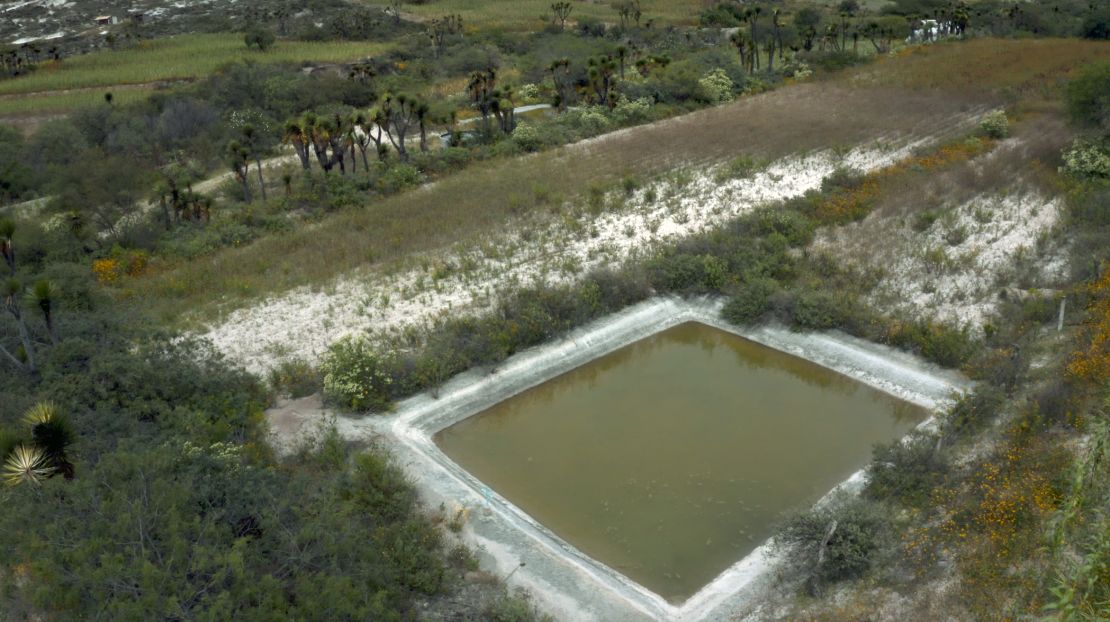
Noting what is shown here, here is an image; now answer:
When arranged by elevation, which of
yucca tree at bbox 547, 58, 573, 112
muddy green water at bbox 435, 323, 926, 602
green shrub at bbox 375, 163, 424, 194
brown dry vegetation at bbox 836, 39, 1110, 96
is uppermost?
yucca tree at bbox 547, 58, 573, 112

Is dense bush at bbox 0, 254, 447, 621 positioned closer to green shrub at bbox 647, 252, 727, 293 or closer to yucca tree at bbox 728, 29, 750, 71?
green shrub at bbox 647, 252, 727, 293

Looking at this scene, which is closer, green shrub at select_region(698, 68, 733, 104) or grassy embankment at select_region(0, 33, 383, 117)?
green shrub at select_region(698, 68, 733, 104)

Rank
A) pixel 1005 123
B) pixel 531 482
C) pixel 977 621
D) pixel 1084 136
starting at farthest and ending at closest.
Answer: pixel 1005 123 < pixel 1084 136 < pixel 531 482 < pixel 977 621

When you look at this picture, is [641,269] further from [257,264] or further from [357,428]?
[257,264]

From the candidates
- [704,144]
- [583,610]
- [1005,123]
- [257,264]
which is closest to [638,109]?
[704,144]

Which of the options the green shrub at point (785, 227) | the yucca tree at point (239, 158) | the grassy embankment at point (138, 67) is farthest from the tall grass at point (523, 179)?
the grassy embankment at point (138, 67)

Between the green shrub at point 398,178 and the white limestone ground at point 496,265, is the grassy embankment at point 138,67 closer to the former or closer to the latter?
the green shrub at point 398,178

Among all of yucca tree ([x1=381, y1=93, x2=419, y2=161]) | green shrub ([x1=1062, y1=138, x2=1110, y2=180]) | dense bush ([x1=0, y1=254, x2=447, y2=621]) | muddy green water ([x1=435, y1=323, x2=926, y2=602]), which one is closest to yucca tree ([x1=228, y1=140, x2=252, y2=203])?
yucca tree ([x1=381, y1=93, x2=419, y2=161])
